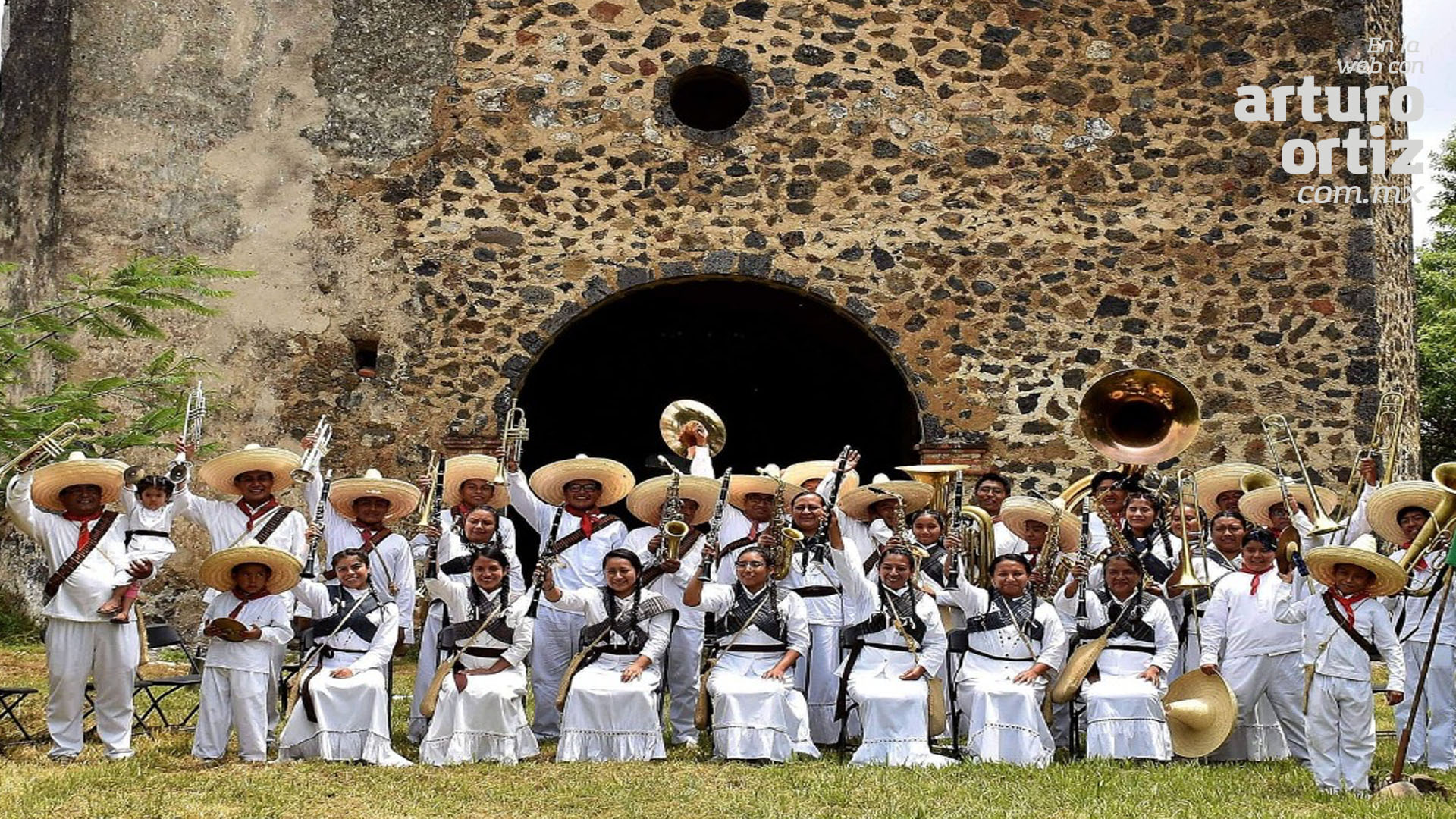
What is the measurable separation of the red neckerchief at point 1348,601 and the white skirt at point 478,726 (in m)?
4.04

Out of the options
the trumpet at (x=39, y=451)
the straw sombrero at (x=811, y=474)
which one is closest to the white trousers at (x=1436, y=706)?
the straw sombrero at (x=811, y=474)

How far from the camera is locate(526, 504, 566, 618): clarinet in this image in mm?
8156

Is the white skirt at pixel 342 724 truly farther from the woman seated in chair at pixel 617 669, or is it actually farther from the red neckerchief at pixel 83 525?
the red neckerchief at pixel 83 525

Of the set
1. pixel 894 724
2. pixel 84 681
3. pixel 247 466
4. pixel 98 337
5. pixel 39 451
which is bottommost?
pixel 894 724

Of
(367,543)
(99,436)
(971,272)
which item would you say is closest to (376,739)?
(367,543)

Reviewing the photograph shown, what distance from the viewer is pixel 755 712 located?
773 centimetres

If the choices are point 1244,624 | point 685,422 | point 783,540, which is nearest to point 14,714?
point 685,422

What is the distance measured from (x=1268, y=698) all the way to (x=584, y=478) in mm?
4103

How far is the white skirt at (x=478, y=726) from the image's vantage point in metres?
7.66

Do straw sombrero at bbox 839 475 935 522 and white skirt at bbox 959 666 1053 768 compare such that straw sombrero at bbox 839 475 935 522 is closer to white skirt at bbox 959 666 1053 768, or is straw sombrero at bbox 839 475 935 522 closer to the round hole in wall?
white skirt at bbox 959 666 1053 768

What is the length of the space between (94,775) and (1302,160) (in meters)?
9.84

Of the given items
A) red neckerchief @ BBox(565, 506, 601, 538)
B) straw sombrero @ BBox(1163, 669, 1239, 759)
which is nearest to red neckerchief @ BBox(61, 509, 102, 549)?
red neckerchief @ BBox(565, 506, 601, 538)

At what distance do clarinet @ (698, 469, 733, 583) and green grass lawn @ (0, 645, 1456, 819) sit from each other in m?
1.03

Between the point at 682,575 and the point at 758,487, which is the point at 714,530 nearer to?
the point at 682,575
